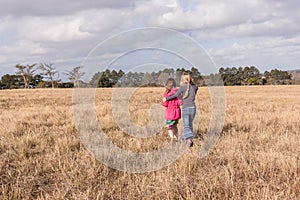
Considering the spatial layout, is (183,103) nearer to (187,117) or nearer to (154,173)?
(187,117)

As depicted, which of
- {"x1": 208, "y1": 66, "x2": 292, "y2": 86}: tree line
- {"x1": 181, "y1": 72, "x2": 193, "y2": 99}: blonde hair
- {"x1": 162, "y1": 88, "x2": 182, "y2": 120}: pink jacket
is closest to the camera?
{"x1": 181, "y1": 72, "x2": 193, "y2": 99}: blonde hair

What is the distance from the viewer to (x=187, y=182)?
13.8 ft

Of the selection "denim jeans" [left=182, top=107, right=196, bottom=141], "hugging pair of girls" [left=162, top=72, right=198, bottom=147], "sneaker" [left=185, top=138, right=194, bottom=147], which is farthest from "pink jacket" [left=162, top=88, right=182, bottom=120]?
"sneaker" [left=185, top=138, right=194, bottom=147]

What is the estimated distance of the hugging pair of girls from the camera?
6.75m

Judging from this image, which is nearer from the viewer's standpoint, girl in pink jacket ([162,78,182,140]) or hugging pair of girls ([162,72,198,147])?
hugging pair of girls ([162,72,198,147])

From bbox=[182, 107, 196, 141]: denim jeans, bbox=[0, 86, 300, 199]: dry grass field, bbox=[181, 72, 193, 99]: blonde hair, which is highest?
bbox=[181, 72, 193, 99]: blonde hair

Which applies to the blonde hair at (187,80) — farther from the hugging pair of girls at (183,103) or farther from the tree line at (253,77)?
the tree line at (253,77)

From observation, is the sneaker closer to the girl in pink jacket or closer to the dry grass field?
the dry grass field

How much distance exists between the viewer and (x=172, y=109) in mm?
7328

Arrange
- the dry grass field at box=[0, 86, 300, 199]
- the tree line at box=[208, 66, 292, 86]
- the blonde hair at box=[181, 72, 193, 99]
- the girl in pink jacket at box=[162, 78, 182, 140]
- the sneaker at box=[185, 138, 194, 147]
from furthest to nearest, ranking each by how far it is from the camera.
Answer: the tree line at box=[208, 66, 292, 86] < the girl in pink jacket at box=[162, 78, 182, 140] < the blonde hair at box=[181, 72, 193, 99] < the sneaker at box=[185, 138, 194, 147] < the dry grass field at box=[0, 86, 300, 199]

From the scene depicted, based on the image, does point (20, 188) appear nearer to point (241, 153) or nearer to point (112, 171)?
point (112, 171)

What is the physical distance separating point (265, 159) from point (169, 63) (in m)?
2.76

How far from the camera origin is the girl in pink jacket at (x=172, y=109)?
23.4 feet

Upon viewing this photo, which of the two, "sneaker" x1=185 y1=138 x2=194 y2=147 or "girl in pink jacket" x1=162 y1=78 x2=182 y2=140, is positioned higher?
"girl in pink jacket" x1=162 y1=78 x2=182 y2=140
